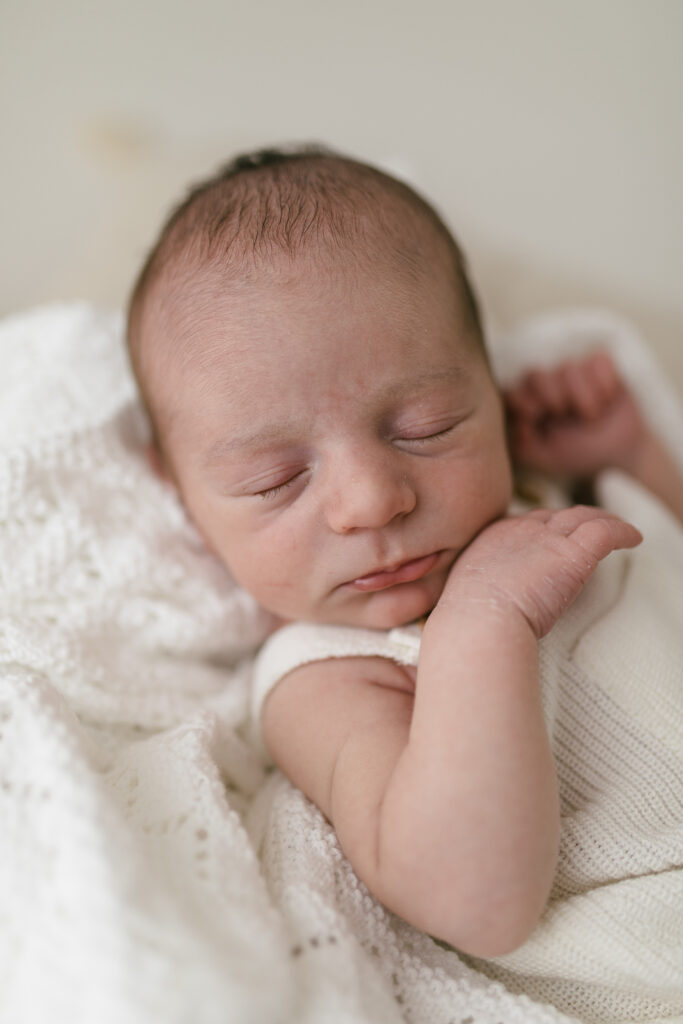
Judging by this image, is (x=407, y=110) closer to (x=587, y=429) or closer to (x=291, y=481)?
(x=587, y=429)

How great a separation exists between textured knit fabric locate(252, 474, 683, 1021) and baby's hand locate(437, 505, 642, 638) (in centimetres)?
13

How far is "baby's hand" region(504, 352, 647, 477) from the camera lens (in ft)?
4.81

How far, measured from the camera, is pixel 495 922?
72cm

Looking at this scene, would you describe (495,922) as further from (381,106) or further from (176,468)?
(381,106)

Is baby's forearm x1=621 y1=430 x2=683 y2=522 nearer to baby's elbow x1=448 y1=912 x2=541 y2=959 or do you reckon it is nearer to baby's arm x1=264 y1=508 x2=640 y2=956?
baby's arm x1=264 y1=508 x2=640 y2=956

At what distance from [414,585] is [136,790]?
40 cm

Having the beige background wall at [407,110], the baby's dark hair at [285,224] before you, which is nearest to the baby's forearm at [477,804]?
the baby's dark hair at [285,224]

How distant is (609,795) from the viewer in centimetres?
89

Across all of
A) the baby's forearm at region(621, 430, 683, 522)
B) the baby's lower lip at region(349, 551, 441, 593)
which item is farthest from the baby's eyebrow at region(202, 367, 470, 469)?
the baby's forearm at region(621, 430, 683, 522)

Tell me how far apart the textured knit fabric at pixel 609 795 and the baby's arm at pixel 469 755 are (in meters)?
0.10

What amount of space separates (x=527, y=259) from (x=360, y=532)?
3.56ft

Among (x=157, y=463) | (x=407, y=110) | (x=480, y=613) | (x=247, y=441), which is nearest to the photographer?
(x=480, y=613)

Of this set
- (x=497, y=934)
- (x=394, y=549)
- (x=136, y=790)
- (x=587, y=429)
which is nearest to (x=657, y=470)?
(x=587, y=429)

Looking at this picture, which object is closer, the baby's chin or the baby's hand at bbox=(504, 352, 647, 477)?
the baby's chin
